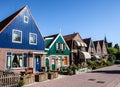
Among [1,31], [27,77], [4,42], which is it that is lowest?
[27,77]

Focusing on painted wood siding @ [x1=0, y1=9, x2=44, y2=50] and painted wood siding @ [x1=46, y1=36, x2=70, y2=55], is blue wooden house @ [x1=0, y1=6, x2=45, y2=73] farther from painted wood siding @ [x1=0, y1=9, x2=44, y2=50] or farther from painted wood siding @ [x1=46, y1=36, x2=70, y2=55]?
painted wood siding @ [x1=46, y1=36, x2=70, y2=55]

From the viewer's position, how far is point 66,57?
120ft

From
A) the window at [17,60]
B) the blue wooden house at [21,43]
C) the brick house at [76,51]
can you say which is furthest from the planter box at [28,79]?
the brick house at [76,51]

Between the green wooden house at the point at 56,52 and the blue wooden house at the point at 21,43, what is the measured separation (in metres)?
2.79

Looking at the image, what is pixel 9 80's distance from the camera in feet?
50.3

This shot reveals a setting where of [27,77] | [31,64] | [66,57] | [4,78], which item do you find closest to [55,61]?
[66,57]

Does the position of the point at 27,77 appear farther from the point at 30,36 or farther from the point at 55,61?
the point at 55,61

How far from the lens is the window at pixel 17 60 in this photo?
23.1 meters

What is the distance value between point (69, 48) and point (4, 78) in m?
24.1

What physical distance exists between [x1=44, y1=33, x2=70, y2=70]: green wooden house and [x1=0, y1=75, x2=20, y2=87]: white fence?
48.9 ft

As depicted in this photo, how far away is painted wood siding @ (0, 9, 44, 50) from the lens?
22639 millimetres

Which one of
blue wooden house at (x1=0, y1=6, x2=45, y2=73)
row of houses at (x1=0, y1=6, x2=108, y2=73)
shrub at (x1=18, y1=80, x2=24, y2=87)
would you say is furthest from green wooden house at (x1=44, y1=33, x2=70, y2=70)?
shrub at (x1=18, y1=80, x2=24, y2=87)

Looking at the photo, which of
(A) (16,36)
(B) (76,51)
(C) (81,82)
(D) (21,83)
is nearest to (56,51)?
(B) (76,51)

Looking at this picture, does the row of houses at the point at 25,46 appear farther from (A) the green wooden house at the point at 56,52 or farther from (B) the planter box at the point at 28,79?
(B) the planter box at the point at 28,79
